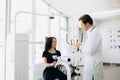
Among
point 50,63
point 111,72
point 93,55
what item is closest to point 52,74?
point 50,63

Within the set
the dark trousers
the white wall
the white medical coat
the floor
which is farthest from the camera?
the white wall

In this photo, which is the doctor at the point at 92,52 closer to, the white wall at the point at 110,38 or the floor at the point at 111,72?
the floor at the point at 111,72

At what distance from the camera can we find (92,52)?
2.19m

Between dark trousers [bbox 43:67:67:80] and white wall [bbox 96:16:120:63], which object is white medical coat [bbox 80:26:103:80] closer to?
dark trousers [bbox 43:67:67:80]

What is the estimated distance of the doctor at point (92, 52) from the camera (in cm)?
219

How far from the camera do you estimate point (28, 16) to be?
437cm


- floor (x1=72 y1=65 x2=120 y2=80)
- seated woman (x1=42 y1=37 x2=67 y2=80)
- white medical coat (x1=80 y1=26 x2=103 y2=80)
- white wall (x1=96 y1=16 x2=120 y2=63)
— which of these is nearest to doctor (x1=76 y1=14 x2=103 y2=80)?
white medical coat (x1=80 y1=26 x2=103 y2=80)

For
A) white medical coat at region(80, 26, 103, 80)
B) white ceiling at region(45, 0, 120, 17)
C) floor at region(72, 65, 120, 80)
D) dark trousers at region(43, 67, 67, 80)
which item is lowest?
floor at region(72, 65, 120, 80)

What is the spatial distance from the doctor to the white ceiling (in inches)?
91.5

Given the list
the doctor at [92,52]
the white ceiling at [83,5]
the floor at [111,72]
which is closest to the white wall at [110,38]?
the floor at [111,72]

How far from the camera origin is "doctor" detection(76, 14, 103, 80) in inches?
86.0

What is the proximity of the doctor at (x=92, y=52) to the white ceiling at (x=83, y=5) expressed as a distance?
2.32m

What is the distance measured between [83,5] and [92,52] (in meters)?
2.92

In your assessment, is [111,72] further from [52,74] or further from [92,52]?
[92,52]
